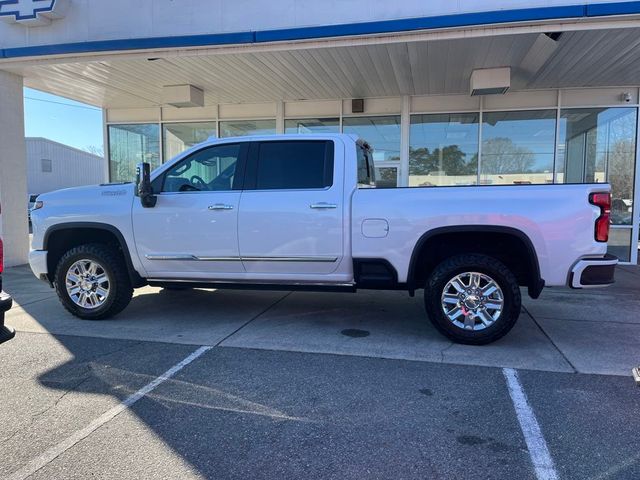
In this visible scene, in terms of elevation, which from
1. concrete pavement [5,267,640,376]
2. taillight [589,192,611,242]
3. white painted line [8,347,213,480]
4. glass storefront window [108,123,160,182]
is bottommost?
white painted line [8,347,213,480]

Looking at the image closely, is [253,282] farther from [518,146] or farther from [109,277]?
[518,146]

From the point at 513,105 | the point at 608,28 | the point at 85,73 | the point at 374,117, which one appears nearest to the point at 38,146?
the point at 85,73

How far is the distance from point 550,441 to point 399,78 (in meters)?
8.26

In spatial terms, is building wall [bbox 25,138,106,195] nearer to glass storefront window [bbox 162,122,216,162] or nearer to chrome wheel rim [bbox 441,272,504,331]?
glass storefront window [bbox 162,122,216,162]

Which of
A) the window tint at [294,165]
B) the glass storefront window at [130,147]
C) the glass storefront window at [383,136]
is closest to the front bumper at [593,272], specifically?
the window tint at [294,165]

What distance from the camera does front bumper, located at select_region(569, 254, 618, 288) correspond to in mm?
4531

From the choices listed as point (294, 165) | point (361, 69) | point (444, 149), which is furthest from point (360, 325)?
point (444, 149)

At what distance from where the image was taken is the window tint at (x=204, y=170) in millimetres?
5477

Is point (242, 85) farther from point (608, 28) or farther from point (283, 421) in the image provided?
point (283, 421)

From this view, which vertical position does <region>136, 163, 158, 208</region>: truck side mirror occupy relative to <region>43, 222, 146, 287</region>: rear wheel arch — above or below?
above

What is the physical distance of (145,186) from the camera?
529cm

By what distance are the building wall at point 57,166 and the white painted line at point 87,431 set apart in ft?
109

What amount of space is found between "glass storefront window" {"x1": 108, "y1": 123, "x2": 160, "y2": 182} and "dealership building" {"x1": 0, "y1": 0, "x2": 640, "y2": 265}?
4cm

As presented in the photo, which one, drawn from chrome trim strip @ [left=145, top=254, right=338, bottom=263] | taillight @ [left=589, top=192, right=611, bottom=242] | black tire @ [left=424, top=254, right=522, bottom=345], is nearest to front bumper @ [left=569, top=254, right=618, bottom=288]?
taillight @ [left=589, top=192, right=611, bottom=242]
